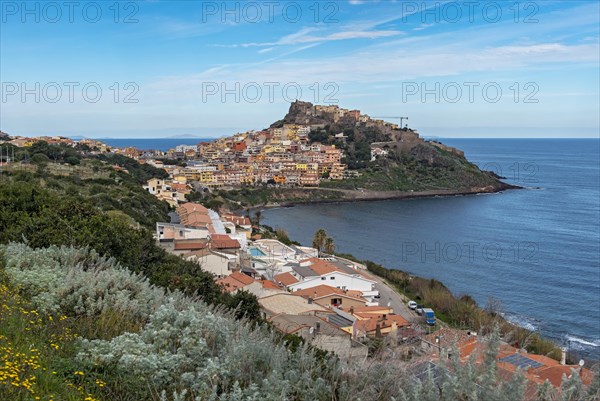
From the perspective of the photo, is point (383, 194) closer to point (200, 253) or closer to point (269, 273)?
point (269, 273)

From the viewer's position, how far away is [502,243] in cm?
3073

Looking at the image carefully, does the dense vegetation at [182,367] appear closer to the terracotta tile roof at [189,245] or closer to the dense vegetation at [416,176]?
the terracotta tile roof at [189,245]

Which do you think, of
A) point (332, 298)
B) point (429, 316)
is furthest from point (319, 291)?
point (429, 316)

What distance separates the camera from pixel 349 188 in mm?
56406

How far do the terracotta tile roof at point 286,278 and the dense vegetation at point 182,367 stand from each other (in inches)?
571

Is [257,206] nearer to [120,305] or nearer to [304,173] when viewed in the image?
[304,173]

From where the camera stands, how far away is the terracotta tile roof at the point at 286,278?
17.4m

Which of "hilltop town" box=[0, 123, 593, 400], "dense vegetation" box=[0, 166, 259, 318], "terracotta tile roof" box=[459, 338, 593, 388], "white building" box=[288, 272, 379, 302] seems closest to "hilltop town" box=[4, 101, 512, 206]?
"hilltop town" box=[0, 123, 593, 400]

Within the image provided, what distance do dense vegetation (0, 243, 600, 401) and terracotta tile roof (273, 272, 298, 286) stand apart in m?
14.5

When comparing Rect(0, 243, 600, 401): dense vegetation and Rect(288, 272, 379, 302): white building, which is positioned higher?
Rect(0, 243, 600, 401): dense vegetation

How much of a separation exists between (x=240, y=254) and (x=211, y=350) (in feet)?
55.8

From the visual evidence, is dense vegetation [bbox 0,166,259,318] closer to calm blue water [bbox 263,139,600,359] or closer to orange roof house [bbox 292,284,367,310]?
orange roof house [bbox 292,284,367,310]

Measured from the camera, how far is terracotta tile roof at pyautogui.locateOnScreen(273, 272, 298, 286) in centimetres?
1738

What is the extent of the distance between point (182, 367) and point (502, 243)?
31193 millimetres
